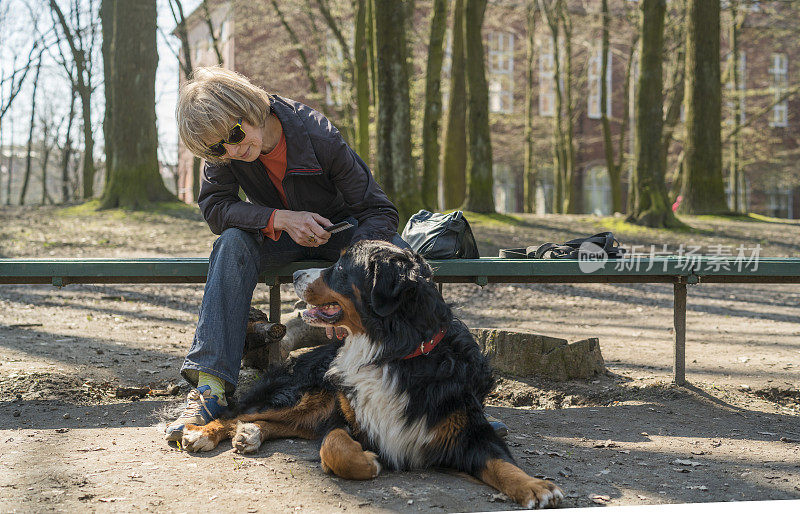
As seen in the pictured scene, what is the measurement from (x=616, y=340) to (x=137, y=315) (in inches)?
185

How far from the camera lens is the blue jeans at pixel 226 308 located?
139 inches

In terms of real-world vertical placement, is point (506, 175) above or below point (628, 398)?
above

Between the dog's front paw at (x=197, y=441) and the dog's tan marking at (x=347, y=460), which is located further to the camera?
the dog's front paw at (x=197, y=441)

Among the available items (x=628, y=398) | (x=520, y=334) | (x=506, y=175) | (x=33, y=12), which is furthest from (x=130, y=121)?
(x=506, y=175)

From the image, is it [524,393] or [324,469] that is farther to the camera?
[524,393]

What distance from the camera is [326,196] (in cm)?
411

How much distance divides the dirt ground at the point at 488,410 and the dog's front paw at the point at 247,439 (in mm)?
81

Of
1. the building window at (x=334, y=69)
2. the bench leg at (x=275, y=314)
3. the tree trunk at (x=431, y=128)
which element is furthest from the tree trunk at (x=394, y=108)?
the building window at (x=334, y=69)

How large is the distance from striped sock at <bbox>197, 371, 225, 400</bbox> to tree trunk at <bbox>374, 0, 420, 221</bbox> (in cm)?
647

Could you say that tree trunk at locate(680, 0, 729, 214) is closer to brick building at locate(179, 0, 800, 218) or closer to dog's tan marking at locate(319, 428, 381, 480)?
brick building at locate(179, 0, 800, 218)

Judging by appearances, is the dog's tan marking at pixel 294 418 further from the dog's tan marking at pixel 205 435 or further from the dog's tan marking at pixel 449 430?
the dog's tan marking at pixel 449 430

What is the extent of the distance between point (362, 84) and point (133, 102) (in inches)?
165

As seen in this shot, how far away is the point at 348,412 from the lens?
3318 mm

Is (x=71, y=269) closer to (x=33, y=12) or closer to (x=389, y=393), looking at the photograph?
(x=389, y=393)
